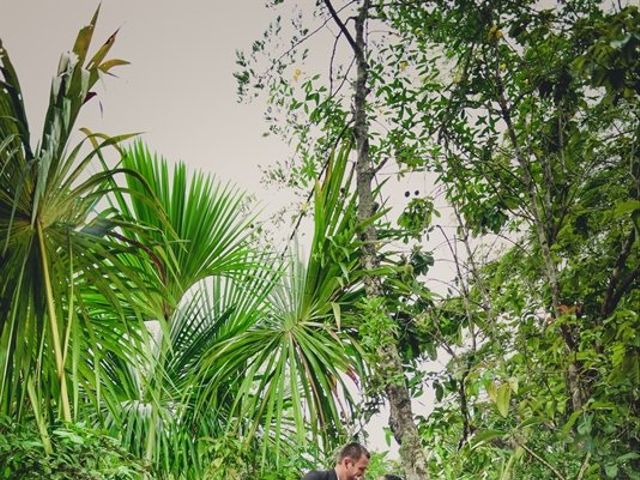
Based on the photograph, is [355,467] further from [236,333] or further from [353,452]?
[236,333]

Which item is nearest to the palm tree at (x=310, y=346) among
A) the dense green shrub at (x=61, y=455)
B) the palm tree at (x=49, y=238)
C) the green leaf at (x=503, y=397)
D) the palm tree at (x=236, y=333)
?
the palm tree at (x=236, y=333)

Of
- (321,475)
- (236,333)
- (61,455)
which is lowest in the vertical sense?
(321,475)

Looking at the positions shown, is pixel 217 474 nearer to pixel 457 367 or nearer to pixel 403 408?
pixel 403 408

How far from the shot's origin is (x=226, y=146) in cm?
1386

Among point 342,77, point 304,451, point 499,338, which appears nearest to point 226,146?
point 342,77

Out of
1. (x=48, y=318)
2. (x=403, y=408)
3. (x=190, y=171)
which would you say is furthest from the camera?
(x=190, y=171)

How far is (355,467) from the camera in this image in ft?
12.6

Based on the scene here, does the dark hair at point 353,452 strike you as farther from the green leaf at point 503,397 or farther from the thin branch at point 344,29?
the thin branch at point 344,29

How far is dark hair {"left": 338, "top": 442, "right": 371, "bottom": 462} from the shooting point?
3.88 metres

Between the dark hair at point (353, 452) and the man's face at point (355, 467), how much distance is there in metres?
0.02

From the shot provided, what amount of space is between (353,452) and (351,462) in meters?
0.05

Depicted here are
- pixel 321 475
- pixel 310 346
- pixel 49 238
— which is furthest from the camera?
pixel 310 346

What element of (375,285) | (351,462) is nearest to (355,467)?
(351,462)

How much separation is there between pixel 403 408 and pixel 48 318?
5.89 feet
